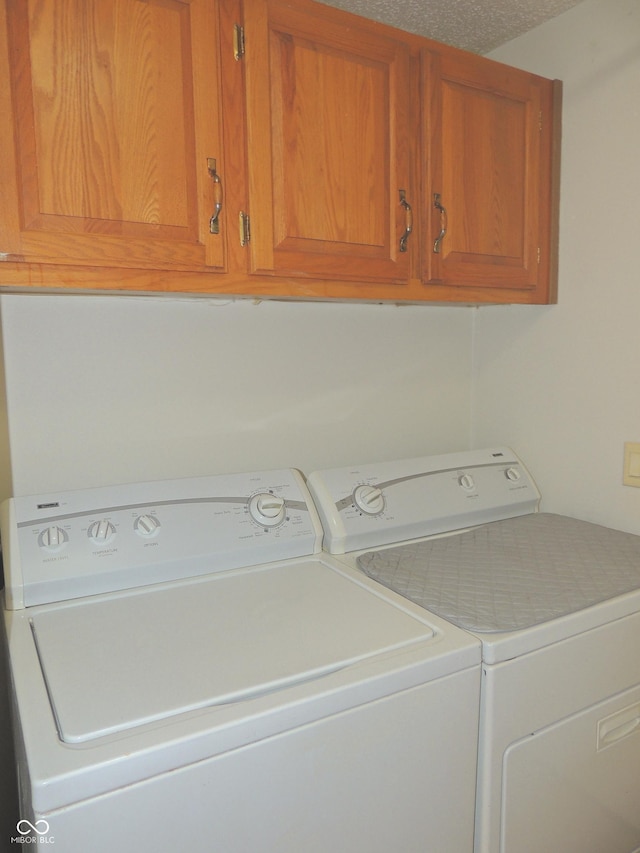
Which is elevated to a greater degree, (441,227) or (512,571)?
(441,227)

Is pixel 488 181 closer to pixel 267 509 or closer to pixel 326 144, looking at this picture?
pixel 326 144

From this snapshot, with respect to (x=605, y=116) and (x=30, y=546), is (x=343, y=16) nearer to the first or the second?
(x=605, y=116)

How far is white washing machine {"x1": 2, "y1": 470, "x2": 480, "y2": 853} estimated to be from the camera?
71 cm

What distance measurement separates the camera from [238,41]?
1.09m

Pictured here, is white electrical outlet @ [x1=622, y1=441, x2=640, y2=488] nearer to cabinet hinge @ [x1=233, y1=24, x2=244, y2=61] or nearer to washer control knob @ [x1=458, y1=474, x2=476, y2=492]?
washer control knob @ [x1=458, y1=474, x2=476, y2=492]

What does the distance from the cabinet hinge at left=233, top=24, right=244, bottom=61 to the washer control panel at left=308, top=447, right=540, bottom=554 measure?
90 centimetres

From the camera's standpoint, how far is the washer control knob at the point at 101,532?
1150mm

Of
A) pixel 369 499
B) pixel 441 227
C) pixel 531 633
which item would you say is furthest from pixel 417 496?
pixel 441 227

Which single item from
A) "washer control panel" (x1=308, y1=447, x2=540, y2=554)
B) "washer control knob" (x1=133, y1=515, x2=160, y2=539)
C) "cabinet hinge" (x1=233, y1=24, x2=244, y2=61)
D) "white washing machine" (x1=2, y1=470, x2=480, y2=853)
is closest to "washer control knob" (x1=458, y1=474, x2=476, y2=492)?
"washer control panel" (x1=308, y1=447, x2=540, y2=554)

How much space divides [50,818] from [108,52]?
3.73 ft

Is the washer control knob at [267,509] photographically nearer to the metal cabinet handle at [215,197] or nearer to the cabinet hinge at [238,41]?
the metal cabinet handle at [215,197]

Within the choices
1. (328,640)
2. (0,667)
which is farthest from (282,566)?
(0,667)

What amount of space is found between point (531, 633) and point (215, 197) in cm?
98

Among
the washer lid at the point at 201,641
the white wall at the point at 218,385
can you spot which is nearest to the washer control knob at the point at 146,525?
the washer lid at the point at 201,641
